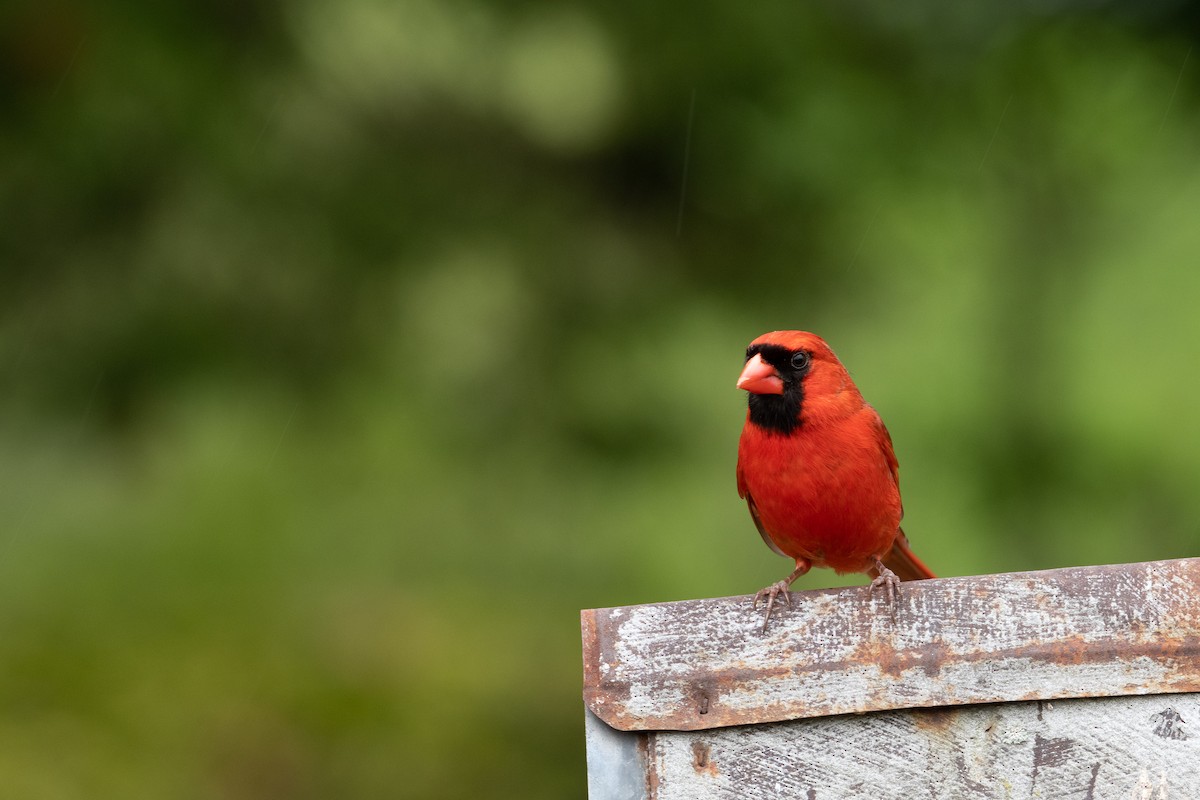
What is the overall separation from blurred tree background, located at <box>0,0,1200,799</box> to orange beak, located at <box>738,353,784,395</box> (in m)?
1.44

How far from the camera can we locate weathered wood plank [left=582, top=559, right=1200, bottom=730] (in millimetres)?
1958

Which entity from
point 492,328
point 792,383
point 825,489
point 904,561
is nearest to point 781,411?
point 792,383

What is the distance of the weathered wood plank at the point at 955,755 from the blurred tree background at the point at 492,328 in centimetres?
212

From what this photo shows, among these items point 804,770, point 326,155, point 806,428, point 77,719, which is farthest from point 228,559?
point 804,770

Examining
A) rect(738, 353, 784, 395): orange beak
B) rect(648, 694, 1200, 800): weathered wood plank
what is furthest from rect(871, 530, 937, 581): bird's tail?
rect(648, 694, 1200, 800): weathered wood plank

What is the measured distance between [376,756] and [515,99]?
2.14 m

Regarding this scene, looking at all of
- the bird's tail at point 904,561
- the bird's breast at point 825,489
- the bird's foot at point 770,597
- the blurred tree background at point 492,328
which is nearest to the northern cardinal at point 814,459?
the bird's breast at point 825,489

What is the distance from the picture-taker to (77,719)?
4.03 m

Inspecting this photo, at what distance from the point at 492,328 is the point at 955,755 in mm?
2801

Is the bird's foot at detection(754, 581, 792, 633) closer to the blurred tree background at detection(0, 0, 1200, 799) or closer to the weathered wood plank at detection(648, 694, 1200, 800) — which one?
the weathered wood plank at detection(648, 694, 1200, 800)

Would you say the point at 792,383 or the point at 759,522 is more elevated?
the point at 792,383

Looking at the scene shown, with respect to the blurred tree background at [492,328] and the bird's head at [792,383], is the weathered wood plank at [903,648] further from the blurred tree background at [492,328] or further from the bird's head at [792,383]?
the blurred tree background at [492,328]

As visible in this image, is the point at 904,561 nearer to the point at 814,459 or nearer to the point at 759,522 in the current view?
the point at 759,522

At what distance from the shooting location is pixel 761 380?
113 inches
